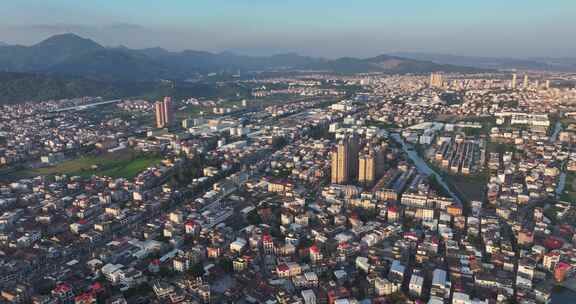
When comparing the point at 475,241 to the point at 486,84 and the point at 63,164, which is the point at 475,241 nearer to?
the point at 63,164

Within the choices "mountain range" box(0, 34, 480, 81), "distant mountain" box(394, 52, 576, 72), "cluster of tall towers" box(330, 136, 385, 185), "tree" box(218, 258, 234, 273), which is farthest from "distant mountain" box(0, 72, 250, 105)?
"distant mountain" box(394, 52, 576, 72)

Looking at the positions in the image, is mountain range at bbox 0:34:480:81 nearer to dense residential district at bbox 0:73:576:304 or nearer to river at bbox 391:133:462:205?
dense residential district at bbox 0:73:576:304

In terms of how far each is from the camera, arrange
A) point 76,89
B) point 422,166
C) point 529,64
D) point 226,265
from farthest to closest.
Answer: point 529,64, point 76,89, point 422,166, point 226,265

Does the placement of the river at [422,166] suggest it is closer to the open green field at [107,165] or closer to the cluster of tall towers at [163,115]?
the open green field at [107,165]

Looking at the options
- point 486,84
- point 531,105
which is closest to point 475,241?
point 531,105

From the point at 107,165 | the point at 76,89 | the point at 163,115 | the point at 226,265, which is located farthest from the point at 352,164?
the point at 76,89

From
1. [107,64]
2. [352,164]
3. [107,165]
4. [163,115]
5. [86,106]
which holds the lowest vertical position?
[107,165]

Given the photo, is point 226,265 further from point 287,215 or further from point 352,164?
point 352,164
